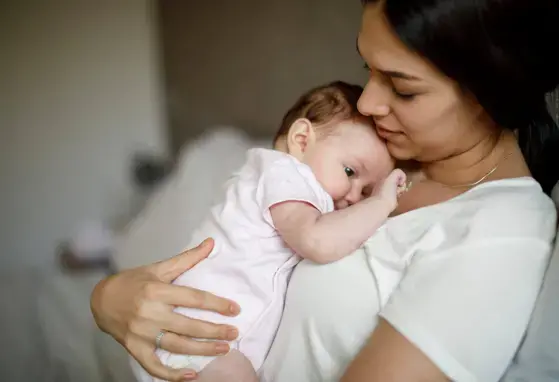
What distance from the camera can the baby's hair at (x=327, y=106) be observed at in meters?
1.09

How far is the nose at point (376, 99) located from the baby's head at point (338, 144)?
0.08m

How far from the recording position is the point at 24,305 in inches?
69.5

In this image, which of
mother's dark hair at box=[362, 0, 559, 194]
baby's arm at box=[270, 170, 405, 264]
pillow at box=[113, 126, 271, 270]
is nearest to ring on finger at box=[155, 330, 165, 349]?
baby's arm at box=[270, 170, 405, 264]

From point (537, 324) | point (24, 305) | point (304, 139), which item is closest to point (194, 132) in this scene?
point (24, 305)

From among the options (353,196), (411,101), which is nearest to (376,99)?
(411,101)

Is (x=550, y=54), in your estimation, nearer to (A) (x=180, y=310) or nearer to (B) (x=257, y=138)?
(A) (x=180, y=310)

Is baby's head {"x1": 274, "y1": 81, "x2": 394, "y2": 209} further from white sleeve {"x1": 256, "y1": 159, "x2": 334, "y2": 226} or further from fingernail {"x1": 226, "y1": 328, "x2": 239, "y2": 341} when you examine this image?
fingernail {"x1": 226, "y1": 328, "x2": 239, "y2": 341}

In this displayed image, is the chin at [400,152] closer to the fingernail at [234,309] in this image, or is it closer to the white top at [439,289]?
the white top at [439,289]

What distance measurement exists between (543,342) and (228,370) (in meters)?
0.46

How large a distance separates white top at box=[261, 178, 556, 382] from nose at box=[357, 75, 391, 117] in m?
0.18

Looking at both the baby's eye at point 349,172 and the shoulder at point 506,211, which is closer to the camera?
the shoulder at point 506,211

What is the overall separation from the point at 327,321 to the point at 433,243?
0.65 ft

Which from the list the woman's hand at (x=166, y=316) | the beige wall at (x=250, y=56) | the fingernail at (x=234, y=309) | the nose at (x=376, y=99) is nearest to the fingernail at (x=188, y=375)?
the woman's hand at (x=166, y=316)

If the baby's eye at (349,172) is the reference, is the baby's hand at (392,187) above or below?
below
